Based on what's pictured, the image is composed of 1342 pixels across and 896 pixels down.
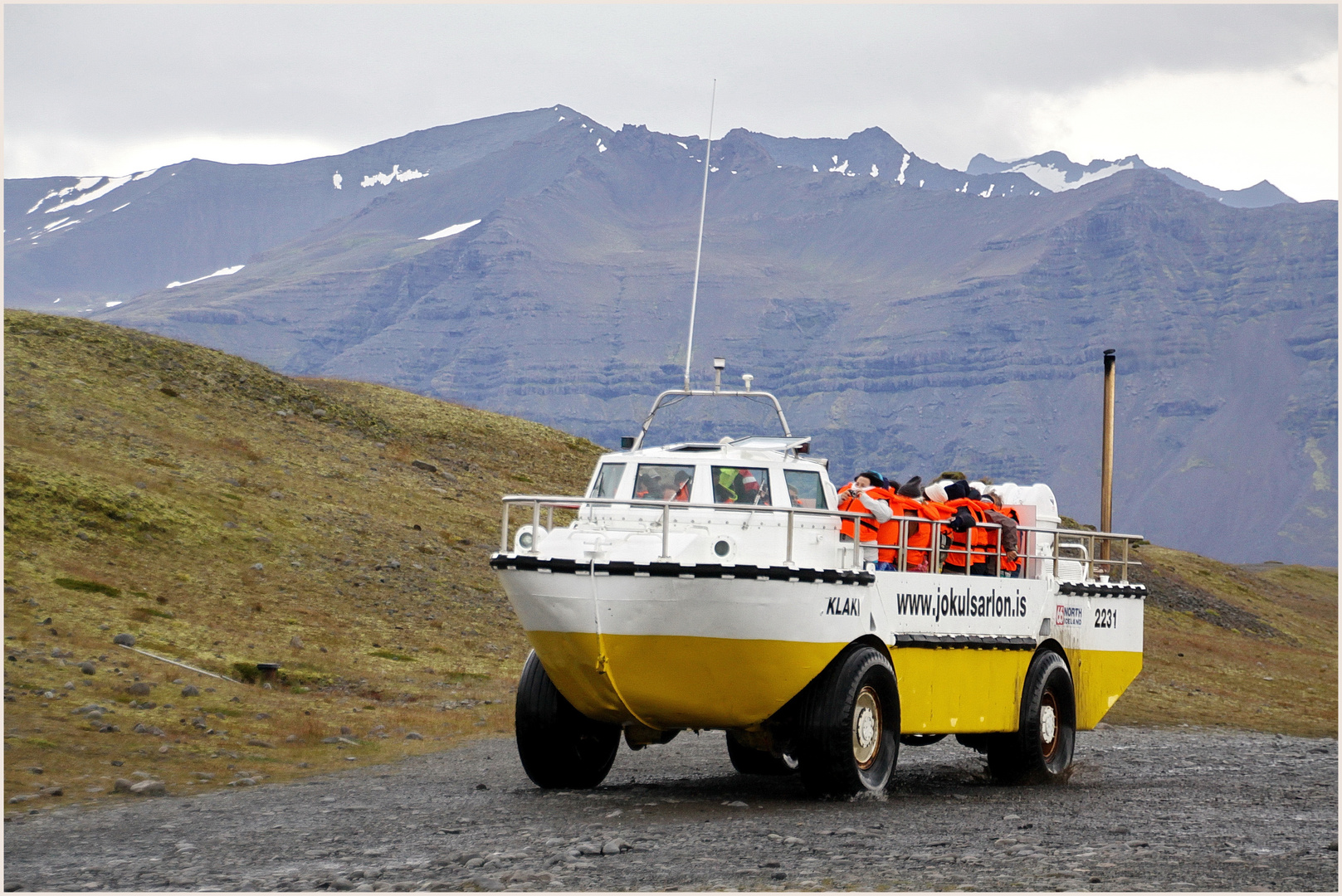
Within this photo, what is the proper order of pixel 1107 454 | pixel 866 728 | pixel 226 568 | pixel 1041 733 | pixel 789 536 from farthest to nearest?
pixel 226 568, pixel 1107 454, pixel 1041 733, pixel 866 728, pixel 789 536

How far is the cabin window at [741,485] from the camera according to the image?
13242 mm

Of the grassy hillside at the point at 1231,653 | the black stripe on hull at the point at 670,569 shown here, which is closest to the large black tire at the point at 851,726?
the black stripe on hull at the point at 670,569

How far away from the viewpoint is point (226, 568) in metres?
25.3

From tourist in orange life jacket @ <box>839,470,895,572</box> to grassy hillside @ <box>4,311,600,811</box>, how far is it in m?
6.22

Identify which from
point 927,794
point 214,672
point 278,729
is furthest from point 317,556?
point 927,794

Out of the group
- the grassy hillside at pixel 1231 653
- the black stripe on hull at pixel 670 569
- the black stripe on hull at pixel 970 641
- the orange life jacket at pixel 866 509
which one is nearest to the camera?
the black stripe on hull at pixel 670 569

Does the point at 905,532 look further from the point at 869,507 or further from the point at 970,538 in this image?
the point at 970,538

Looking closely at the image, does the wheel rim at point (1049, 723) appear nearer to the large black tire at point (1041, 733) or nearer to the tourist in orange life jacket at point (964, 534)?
the large black tire at point (1041, 733)

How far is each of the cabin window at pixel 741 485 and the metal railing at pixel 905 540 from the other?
0.26 metres

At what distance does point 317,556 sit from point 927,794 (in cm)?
1621

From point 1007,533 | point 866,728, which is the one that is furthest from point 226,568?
point 866,728

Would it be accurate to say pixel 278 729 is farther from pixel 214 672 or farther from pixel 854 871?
pixel 854 871

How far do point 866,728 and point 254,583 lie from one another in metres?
14.9

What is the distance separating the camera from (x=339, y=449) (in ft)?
123
